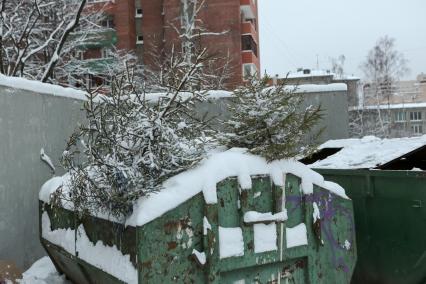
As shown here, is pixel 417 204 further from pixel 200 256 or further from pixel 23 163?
pixel 23 163

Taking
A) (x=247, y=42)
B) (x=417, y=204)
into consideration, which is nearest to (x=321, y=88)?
(x=417, y=204)

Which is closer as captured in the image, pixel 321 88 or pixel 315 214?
pixel 315 214

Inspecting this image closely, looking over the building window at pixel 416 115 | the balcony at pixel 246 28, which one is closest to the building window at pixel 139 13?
the balcony at pixel 246 28

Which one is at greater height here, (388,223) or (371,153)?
(371,153)

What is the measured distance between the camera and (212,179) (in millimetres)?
3322

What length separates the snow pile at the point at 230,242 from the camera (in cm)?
330

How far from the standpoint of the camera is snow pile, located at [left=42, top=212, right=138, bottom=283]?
10.3ft

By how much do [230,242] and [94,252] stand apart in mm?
1100

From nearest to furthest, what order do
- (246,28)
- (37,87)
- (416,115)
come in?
(37,87)
(246,28)
(416,115)

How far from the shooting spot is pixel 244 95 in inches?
160

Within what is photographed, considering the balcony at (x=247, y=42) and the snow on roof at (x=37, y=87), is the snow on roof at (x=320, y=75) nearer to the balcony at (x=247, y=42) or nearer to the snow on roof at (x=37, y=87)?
the balcony at (x=247, y=42)

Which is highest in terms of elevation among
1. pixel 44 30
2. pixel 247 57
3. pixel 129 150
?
A: pixel 247 57

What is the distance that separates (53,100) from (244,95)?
298 cm

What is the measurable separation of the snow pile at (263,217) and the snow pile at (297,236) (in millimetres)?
141
